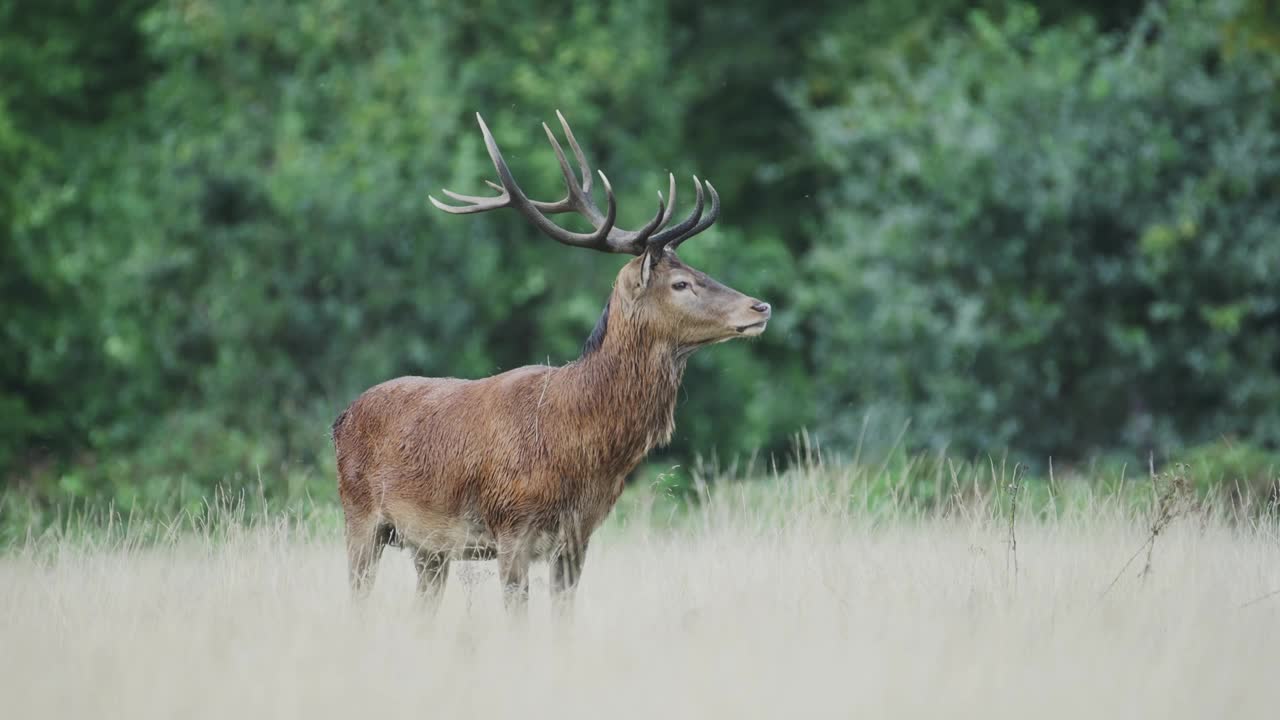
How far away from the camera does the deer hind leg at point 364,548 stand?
693 cm

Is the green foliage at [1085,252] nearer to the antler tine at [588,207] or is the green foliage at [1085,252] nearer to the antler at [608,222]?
the antler tine at [588,207]

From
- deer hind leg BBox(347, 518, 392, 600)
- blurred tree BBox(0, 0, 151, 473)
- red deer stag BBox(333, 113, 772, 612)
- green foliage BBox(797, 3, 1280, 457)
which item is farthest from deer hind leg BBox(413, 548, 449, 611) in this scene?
blurred tree BBox(0, 0, 151, 473)

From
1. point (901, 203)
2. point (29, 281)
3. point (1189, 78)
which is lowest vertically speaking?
point (29, 281)

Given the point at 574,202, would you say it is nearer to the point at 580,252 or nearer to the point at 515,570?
the point at 515,570

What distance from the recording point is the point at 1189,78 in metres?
16.1

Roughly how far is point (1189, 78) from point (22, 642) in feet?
44.0

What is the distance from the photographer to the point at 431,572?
6977 mm

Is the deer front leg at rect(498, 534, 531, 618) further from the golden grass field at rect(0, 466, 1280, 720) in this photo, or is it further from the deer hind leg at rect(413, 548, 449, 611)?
the deer hind leg at rect(413, 548, 449, 611)

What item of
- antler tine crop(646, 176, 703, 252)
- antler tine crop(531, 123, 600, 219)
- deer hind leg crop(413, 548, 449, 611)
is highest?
antler tine crop(531, 123, 600, 219)

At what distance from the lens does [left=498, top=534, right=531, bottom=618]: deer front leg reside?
6117 millimetres

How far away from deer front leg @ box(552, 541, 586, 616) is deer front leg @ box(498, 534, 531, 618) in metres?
0.13

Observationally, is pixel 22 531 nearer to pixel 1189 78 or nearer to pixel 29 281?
pixel 29 281

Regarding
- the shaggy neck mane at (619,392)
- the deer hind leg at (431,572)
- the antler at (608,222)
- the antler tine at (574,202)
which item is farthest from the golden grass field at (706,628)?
the antler tine at (574,202)

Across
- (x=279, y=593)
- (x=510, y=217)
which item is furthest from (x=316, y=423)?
(x=279, y=593)
